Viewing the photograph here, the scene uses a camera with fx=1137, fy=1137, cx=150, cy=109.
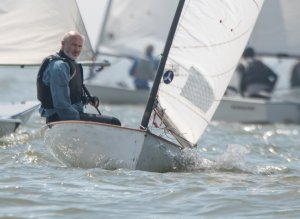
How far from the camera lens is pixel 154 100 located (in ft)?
28.5

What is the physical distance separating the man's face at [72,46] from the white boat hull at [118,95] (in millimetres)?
10579

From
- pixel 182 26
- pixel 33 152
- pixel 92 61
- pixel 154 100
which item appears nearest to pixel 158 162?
pixel 154 100

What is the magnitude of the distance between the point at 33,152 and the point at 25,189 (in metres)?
2.12

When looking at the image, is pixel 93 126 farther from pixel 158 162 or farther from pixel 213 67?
pixel 213 67

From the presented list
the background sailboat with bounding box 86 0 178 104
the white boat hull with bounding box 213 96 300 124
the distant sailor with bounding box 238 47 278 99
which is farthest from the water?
the background sailboat with bounding box 86 0 178 104

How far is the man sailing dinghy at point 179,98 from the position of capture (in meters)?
8.38

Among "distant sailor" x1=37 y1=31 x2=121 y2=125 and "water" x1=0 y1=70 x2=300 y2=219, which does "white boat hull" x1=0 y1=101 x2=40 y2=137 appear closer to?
"water" x1=0 y1=70 x2=300 y2=219

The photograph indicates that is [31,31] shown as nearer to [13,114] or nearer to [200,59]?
[13,114]

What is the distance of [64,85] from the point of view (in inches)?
341

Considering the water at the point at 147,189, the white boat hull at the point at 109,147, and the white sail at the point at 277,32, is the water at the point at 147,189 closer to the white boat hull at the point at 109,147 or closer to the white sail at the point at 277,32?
the white boat hull at the point at 109,147

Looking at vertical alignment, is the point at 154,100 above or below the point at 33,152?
above

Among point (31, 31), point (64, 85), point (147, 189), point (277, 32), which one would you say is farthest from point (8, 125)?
point (277, 32)

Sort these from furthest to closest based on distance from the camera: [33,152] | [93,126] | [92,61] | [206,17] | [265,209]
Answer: [92,61], [33,152], [206,17], [93,126], [265,209]

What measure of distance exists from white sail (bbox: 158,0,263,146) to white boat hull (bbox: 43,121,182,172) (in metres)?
0.35
